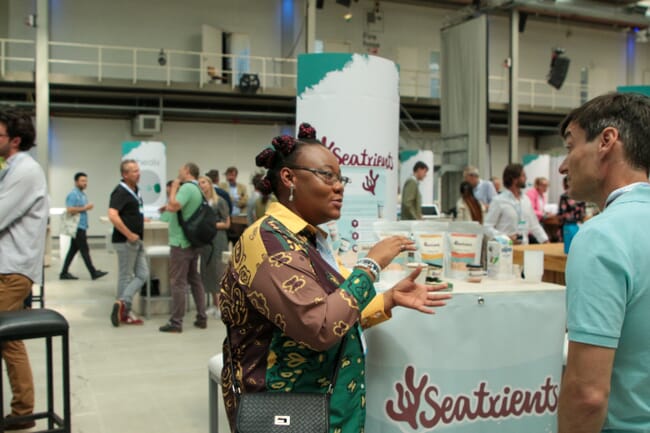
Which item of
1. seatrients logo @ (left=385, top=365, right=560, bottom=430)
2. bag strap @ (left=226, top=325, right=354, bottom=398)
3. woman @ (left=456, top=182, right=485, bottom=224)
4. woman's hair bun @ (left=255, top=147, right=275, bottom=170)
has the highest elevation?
woman's hair bun @ (left=255, top=147, right=275, bottom=170)

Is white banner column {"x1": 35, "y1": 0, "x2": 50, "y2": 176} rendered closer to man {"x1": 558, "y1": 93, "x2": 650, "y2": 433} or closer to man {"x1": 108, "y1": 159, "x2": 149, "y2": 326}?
man {"x1": 108, "y1": 159, "x2": 149, "y2": 326}

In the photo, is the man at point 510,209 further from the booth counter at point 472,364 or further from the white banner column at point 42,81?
the white banner column at point 42,81

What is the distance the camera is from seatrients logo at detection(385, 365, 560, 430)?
2236 millimetres

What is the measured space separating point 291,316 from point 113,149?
1584 centimetres

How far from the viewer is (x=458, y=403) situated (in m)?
2.30

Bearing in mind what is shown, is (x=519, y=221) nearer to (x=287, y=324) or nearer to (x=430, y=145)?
(x=287, y=324)

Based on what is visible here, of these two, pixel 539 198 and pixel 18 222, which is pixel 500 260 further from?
pixel 539 198

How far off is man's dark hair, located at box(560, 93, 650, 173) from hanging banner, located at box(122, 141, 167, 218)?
10.6 metres

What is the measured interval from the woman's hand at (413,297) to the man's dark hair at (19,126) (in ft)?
7.59

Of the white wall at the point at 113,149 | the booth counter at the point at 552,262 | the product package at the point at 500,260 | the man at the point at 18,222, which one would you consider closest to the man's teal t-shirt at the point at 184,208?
the man at the point at 18,222

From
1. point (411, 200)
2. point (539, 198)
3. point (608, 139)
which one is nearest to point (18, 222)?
point (608, 139)

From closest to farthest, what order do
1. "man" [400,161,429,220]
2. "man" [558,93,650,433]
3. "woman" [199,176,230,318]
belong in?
1. "man" [558,93,650,433]
2. "woman" [199,176,230,318]
3. "man" [400,161,429,220]

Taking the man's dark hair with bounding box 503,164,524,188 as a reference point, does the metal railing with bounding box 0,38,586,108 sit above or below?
above

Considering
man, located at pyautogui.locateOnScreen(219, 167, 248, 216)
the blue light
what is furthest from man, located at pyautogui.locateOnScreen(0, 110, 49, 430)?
the blue light
